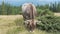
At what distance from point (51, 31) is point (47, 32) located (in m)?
0.19

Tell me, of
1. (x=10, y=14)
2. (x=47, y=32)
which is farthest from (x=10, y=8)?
(x=47, y=32)

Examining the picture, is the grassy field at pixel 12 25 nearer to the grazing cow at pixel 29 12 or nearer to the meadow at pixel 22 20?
the meadow at pixel 22 20

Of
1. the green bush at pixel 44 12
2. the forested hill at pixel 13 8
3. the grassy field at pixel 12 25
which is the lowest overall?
the grassy field at pixel 12 25

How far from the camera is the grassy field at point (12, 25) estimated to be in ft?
35.0

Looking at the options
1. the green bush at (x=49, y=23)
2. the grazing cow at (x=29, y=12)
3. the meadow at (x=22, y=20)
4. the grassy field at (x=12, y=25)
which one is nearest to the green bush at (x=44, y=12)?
the meadow at (x=22, y=20)

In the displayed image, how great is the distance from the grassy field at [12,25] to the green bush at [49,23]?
11.2 inches

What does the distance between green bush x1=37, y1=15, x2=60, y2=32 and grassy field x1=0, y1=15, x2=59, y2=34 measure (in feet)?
0.93

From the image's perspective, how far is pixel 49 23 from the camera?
11156 millimetres

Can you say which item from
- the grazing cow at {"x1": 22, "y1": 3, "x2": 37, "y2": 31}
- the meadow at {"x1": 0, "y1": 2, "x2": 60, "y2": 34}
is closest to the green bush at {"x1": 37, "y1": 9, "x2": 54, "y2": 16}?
the meadow at {"x1": 0, "y1": 2, "x2": 60, "y2": 34}

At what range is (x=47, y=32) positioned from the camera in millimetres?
10984

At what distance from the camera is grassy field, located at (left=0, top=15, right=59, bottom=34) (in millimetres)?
10680

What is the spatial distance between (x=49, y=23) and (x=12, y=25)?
1.74m

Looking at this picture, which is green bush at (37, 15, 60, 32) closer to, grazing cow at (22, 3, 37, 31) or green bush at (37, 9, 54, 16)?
green bush at (37, 9, 54, 16)

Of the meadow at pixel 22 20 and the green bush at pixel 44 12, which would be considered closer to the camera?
the meadow at pixel 22 20
